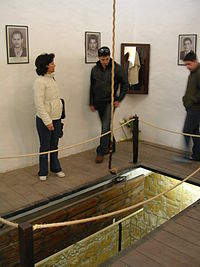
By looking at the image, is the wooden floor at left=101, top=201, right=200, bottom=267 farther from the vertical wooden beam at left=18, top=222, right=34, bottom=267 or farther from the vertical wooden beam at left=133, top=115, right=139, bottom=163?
the vertical wooden beam at left=133, top=115, right=139, bottom=163

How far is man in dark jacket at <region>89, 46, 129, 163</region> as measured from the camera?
4.85 m

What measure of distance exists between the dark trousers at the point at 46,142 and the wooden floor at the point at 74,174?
0.13 metres

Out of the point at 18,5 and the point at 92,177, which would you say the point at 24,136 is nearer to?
the point at 92,177

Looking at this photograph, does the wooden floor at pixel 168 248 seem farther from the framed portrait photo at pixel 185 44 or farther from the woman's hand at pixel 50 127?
the framed portrait photo at pixel 185 44

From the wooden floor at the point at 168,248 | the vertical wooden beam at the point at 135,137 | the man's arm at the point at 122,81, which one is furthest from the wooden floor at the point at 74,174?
the wooden floor at the point at 168,248

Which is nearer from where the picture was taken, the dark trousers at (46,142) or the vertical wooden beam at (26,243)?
the vertical wooden beam at (26,243)

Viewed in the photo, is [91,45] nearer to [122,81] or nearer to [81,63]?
[81,63]

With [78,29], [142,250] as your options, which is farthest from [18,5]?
[142,250]

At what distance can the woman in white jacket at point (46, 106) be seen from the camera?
13.0ft

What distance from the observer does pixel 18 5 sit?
4.32 m

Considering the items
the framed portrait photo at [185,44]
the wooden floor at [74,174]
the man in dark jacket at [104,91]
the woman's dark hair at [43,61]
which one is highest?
the framed portrait photo at [185,44]

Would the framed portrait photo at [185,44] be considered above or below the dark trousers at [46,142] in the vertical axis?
above

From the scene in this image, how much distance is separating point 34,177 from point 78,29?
2.16 m

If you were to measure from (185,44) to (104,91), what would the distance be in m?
1.44
